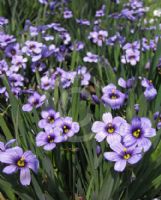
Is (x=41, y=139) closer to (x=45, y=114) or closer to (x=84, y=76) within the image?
(x=45, y=114)

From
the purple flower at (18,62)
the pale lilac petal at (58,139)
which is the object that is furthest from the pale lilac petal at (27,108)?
the purple flower at (18,62)

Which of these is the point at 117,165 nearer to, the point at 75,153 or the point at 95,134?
the point at 95,134

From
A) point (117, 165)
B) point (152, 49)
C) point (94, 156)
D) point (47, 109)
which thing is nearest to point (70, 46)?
point (152, 49)

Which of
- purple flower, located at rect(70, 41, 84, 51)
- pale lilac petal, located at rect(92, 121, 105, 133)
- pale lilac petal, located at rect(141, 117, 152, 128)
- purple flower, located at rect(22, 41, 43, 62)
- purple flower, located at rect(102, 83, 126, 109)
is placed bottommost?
purple flower, located at rect(70, 41, 84, 51)

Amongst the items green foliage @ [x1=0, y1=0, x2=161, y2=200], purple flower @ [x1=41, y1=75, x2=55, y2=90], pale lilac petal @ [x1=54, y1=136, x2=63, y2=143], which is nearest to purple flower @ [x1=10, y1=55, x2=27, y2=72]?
purple flower @ [x1=41, y1=75, x2=55, y2=90]

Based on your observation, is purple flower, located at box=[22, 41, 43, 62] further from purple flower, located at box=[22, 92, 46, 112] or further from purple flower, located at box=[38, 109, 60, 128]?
purple flower, located at box=[38, 109, 60, 128]

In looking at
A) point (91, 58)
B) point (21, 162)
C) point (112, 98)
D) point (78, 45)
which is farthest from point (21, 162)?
point (78, 45)

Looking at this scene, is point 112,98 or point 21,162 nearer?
point 21,162
